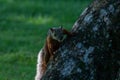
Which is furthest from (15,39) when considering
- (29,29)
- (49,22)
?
(49,22)

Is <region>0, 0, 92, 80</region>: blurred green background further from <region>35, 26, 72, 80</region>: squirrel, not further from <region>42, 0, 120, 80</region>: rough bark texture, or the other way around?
<region>42, 0, 120, 80</region>: rough bark texture

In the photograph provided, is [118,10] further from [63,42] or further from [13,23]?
[13,23]

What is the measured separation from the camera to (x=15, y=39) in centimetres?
1105

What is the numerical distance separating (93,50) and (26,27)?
23.2 ft

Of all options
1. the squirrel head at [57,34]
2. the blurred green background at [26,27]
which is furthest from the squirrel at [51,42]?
the blurred green background at [26,27]

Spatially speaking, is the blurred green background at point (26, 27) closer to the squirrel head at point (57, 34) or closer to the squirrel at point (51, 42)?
the squirrel at point (51, 42)

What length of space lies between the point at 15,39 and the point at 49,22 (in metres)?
1.76

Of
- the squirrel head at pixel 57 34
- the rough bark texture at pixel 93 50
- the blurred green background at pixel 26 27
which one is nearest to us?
the rough bark texture at pixel 93 50

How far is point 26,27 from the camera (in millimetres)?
12164

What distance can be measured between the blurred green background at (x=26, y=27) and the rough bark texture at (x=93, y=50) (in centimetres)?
293

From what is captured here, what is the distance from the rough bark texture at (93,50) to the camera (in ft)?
16.9

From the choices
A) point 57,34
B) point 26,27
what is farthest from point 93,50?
point 26,27

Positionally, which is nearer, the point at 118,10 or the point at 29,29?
the point at 118,10

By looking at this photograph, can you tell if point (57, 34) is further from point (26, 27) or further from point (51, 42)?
point (26, 27)
